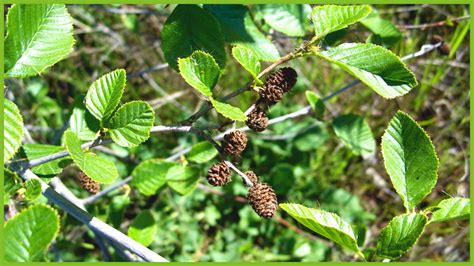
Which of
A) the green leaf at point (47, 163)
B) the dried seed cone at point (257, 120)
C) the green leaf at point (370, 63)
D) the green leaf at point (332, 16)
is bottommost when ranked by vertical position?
the green leaf at point (47, 163)

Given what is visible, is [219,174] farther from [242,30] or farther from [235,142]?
[242,30]

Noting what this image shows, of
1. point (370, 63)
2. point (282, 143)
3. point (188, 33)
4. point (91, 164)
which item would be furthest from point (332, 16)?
point (282, 143)

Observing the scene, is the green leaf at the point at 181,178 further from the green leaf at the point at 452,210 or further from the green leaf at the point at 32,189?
the green leaf at the point at 452,210

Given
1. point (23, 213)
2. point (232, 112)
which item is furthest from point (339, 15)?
point (23, 213)

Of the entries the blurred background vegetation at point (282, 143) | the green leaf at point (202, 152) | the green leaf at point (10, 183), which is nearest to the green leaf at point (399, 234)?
the green leaf at point (202, 152)

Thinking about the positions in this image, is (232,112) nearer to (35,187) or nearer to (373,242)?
(35,187)
